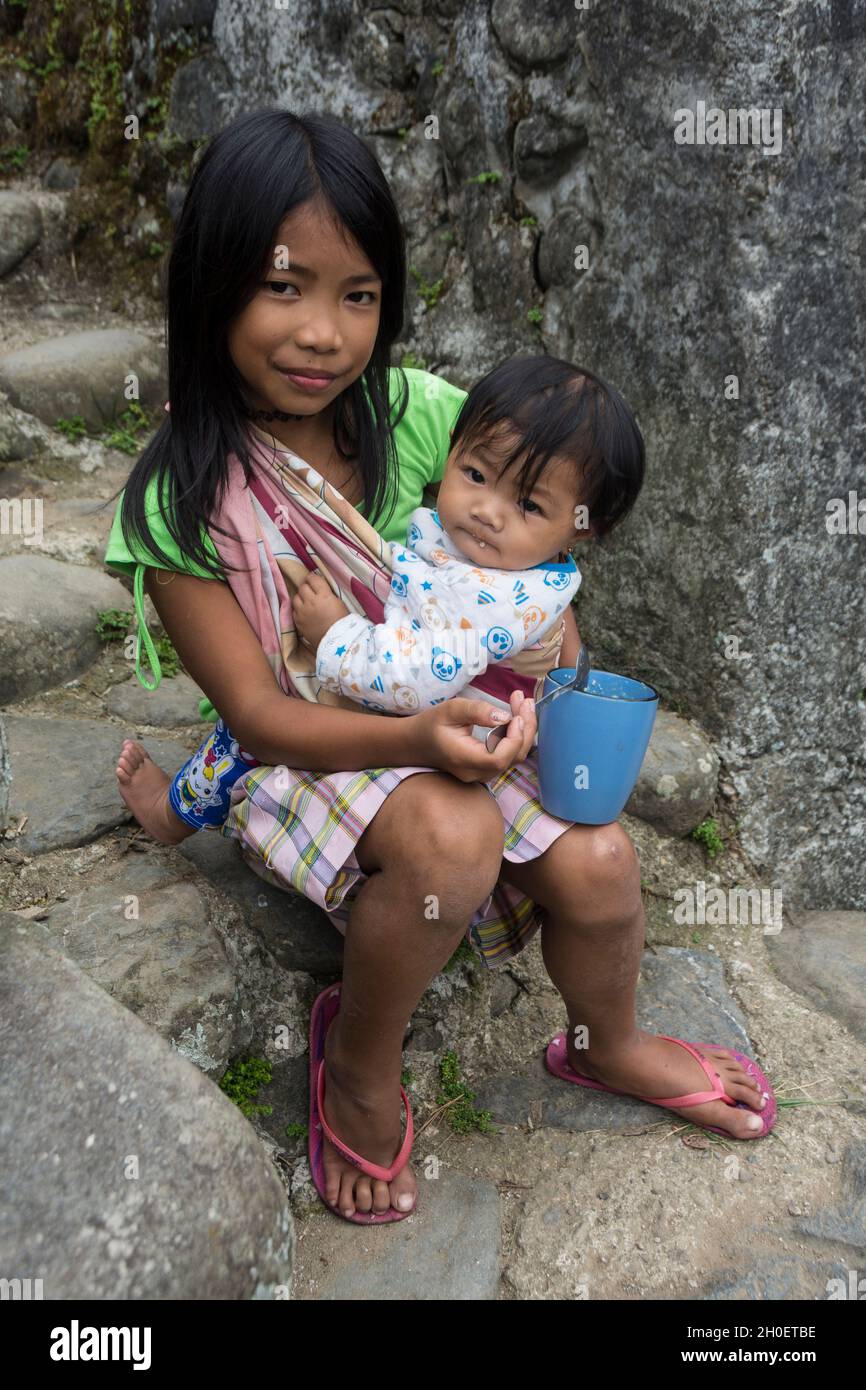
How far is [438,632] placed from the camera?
6.01 ft

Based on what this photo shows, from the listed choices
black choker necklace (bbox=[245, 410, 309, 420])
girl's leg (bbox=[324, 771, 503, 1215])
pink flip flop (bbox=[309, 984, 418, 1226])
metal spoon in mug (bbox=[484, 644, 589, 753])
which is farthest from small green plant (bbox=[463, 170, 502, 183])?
pink flip flop (bbox=[309, 984, 418, 1226])

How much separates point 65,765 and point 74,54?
10.1 ft

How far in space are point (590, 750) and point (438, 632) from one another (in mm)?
315

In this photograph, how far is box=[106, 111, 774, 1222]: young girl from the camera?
176 cm

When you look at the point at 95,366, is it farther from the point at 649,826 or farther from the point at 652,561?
the point at 649,826

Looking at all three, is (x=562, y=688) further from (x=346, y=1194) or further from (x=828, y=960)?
(x=828, y=960)

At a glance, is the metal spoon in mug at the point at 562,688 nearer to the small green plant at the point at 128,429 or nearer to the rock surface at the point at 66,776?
the rock surface at the point at 66,776

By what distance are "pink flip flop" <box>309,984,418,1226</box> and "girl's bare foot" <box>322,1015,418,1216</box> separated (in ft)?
0.04

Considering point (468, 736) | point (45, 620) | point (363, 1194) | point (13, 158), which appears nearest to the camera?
point (468, 736)

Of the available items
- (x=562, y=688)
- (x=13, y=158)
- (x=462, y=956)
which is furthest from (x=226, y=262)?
(x=13, y=158)

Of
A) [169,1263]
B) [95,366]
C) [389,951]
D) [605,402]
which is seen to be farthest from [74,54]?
[169,1263]

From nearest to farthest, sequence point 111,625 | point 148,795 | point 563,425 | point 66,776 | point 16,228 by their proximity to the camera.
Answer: point 563,425, point 148,795, point 66,776, point 111,625, point 16,228

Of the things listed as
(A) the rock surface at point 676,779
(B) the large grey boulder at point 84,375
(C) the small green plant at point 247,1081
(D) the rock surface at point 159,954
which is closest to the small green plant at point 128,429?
(B) the large grey boulder at point 84,375

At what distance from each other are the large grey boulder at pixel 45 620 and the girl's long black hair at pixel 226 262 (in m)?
1.02
